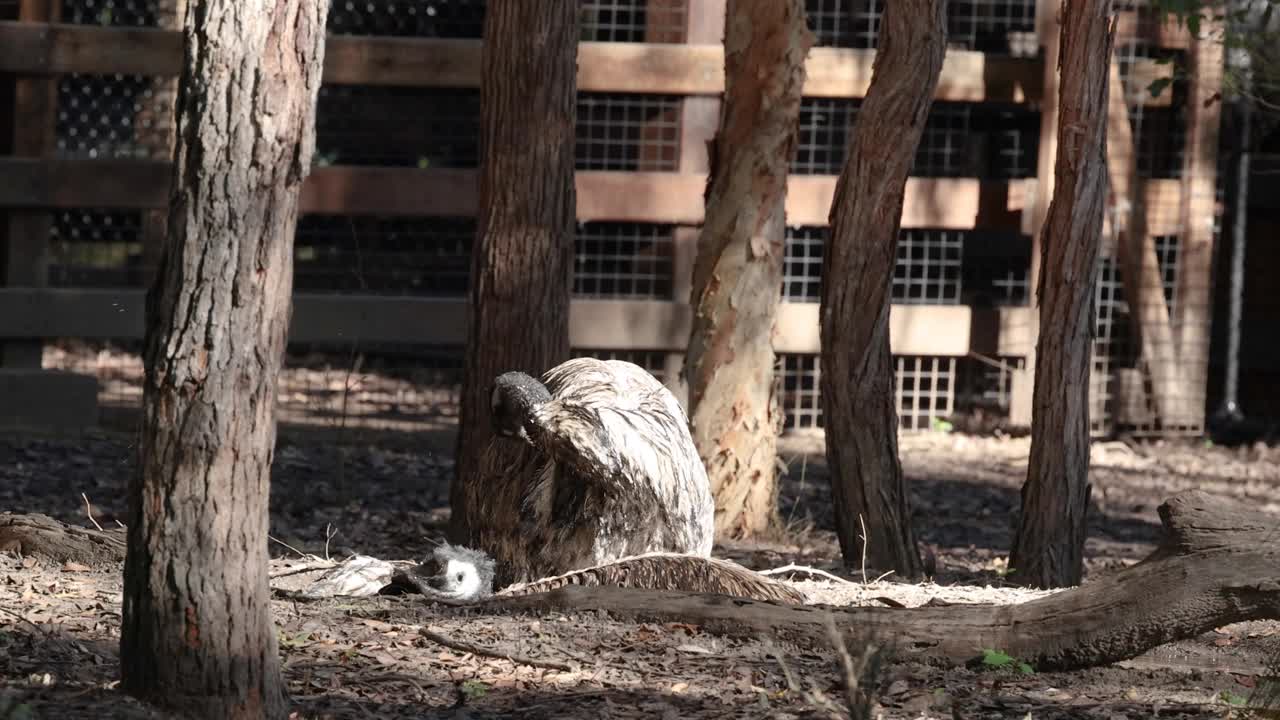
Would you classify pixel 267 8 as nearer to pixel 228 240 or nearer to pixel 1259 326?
pixel 228 240

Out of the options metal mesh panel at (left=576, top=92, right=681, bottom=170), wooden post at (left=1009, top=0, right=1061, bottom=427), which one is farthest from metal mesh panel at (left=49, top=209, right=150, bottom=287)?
wooden post at (left=1009, top=0, right=1061, bottom=427)

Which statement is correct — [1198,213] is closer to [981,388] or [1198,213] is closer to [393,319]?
[981,388]

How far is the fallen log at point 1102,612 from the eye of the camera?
4.34 metres

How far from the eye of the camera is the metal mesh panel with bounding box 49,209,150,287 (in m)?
11.2

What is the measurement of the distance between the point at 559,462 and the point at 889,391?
2.20 metres

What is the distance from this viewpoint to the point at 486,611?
16.5 ft

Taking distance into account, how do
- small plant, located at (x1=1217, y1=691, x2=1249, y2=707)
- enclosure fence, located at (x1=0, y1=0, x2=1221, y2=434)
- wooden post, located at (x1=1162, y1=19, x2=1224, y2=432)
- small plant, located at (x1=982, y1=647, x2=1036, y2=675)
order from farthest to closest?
wooden post, located at (x1=1162, y1=19, x2=1224, y2=432) → enclosure fence, located at (x1=0, y1=0, x2=1221, y2=434) → small plant, located at (x1=982, y1=647, x2=1036, y2=675) → small plant, located at (x1=1217, y1=691, x2=1249, y2=707)

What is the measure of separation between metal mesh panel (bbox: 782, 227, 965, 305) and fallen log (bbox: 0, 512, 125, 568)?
578cm

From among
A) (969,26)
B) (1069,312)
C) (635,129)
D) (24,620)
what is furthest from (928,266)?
(24,620)

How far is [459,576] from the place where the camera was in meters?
5.34

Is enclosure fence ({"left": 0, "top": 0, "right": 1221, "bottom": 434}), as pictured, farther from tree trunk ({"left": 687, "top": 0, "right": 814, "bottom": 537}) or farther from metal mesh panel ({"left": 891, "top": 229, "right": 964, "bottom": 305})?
tree trunk ({"left": 687, "top": 0, "right": 814, "bottom": 537})

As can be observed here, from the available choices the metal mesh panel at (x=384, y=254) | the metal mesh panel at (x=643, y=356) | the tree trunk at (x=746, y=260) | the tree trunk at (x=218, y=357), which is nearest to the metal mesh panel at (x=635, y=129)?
the metal mesh panel at (x=384, y=254)

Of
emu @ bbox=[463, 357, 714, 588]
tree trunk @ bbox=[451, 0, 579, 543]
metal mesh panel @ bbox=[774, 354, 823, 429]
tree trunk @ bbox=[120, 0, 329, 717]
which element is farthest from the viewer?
metal mesh panel @ bbox=[774, 354, 823, 429]

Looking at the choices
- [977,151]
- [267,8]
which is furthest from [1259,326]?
[267,8]
